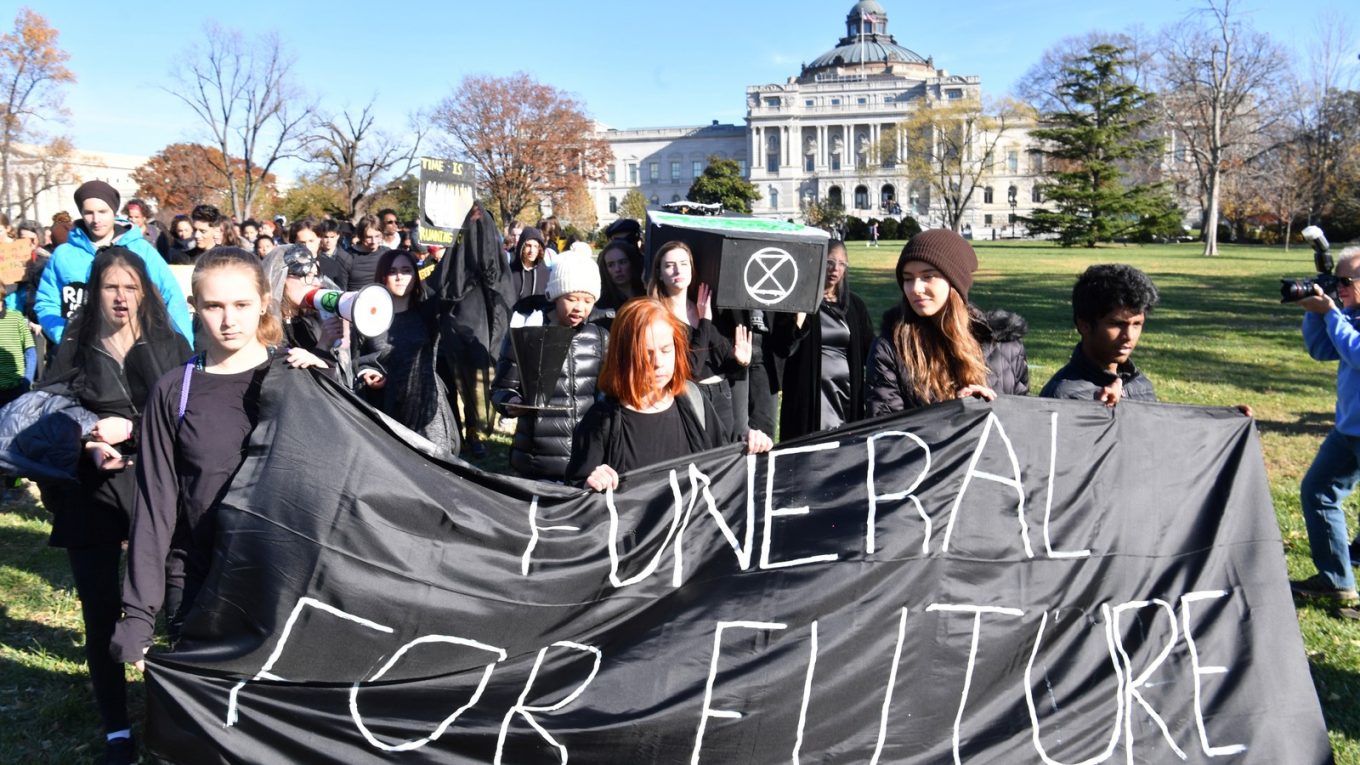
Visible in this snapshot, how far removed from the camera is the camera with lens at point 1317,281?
15.1 feet

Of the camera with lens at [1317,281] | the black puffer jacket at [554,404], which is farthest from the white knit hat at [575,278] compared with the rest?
the camera with lens at [1317,281]

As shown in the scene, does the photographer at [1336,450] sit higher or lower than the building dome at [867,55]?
lower

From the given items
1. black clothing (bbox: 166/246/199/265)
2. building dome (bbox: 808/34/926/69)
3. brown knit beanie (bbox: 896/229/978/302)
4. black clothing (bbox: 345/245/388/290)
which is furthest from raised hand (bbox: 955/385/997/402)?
building dome (bbox: 808/34/926/69)

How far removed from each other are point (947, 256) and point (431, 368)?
133 inches

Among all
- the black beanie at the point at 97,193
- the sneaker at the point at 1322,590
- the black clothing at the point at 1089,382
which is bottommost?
the sneaker at the point at 1322,590

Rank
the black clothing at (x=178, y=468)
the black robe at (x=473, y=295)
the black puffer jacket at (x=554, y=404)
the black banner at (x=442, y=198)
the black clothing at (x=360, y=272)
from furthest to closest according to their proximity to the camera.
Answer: the black clothing at (x=360, y=272)
the black banner at (x=442, y=198)
the black robe at (x=473, y=295)
the black puffer jacket at (x=554, y=404)
the black clothing at (x=178, y=468)

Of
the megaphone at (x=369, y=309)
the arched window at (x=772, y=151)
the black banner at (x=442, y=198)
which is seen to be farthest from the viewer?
the arched window at (x=772, y=151)

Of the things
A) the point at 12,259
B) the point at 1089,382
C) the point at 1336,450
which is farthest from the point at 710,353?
the point at 12,259

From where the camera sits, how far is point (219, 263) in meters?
3.20

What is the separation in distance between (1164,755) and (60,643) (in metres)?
4.89

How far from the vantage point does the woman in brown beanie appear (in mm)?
3938

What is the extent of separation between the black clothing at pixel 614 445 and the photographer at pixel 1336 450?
2.92 m

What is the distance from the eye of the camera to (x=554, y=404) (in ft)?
15.6

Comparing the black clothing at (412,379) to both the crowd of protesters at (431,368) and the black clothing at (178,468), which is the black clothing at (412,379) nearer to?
the crowd of protesters at (431,368)
